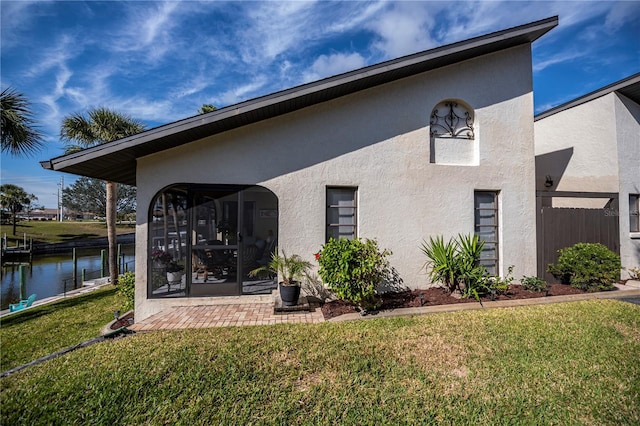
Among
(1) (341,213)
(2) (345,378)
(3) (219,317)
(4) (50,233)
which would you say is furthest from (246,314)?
(4) (50,233)

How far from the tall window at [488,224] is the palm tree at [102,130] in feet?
44.5

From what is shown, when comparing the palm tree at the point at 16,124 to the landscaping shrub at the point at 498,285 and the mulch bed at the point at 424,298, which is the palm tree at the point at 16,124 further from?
the landscaping shrub at the point at 498,285

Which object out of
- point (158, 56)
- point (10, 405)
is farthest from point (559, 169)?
point (10, 405)

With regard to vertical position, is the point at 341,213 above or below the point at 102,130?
below

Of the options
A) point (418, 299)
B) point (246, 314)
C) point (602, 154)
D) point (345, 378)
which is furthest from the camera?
point (602, 154)

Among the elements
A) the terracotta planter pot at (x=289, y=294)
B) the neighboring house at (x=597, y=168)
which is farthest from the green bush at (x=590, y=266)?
the terracotta planter pot at (x=289, y=294)

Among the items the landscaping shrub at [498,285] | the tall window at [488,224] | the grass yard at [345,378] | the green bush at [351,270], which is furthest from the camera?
the tall window at [488,224]

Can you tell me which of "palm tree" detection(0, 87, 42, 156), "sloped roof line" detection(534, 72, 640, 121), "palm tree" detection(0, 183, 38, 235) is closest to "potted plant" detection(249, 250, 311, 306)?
"palm tree" detection(0, 87, 42, 156)

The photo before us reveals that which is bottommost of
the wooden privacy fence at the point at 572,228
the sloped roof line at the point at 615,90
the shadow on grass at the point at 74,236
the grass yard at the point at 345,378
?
the shadow on grass at the point at 74,236

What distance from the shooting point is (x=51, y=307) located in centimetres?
903

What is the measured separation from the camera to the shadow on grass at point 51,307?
313 inches

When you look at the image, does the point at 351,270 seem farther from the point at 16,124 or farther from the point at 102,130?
the point at 102,130

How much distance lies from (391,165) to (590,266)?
5.32m

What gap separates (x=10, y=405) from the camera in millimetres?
2973
